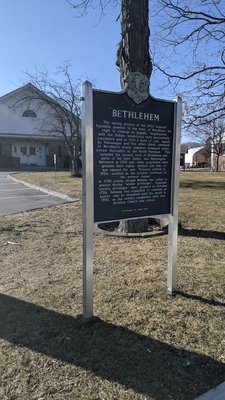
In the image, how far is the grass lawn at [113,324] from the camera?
274cm

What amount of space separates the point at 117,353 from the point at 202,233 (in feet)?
15.2

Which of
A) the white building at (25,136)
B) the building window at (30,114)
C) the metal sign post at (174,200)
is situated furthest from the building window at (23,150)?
the metal sign post at (174,200)

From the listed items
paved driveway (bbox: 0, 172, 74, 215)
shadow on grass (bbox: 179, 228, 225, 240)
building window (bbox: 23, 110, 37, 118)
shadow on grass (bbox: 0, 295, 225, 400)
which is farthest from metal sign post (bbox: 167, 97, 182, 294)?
building window (bbox: 23, 110, 37, 118)

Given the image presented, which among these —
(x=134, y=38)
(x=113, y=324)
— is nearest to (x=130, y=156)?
(x=113, y=324)

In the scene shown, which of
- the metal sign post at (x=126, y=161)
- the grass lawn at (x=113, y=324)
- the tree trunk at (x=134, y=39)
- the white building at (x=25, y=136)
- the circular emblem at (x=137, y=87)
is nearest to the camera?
the grass lawn at (x=113, y=324)

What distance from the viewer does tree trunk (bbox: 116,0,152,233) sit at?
20.5 ft

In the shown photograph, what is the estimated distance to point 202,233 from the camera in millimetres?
7371

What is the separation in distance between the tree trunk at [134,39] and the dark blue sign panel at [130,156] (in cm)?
250

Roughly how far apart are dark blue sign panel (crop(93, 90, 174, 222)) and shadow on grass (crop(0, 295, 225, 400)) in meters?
1.09

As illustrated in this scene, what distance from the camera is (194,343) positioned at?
331 cm

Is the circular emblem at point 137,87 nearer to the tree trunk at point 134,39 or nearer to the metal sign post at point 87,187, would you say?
the metal sign post at point 87,187

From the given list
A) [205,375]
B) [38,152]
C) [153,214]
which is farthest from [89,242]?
[38,152]

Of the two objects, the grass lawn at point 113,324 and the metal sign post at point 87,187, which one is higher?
the metal sign post at point 87,187

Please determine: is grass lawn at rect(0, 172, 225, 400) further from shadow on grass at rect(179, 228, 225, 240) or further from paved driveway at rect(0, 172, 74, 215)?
paved driveway at rect(0, 172, 74, 215)
